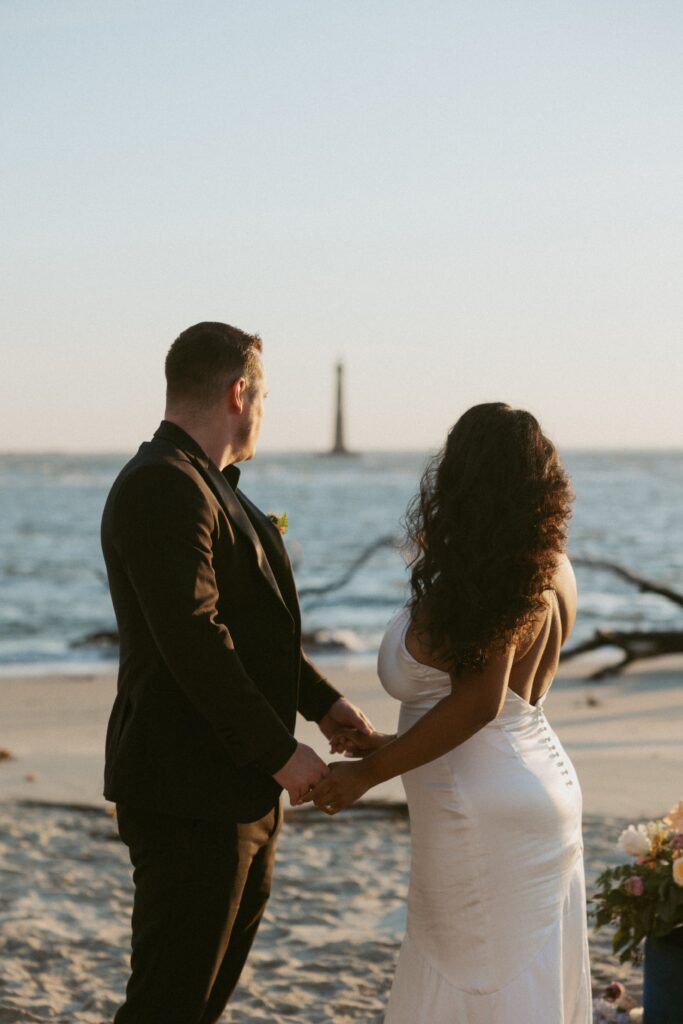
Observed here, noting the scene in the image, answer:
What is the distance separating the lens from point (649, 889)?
3.74 m

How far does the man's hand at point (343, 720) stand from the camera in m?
3.86

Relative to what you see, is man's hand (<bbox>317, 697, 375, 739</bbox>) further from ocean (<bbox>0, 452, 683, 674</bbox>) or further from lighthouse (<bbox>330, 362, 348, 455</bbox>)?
lighthouse (<bbox>330, 362, 348, 455</bbox>)

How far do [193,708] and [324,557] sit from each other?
105 ft

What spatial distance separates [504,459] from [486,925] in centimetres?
125

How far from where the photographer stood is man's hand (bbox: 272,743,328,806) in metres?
3.18

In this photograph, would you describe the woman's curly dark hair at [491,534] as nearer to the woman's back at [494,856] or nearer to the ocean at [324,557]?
the woman's back at [494,856]

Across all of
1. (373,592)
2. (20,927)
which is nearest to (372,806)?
(20,927)

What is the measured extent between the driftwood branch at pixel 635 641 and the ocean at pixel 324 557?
1.77 m

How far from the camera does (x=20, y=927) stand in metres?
5.35

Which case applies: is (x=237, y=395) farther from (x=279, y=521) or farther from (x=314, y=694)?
(x=314, y=694)

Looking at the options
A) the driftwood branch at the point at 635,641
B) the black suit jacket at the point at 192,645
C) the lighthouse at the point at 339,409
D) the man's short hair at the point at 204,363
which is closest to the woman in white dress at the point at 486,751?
the black suit jacket at the point at 192,645

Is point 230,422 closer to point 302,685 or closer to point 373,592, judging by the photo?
point 302,685

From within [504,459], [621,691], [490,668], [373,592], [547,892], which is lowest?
[373,592]

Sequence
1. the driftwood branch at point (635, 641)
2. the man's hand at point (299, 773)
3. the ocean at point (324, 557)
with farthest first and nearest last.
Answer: the ocean at point (324, 557), the driftwood branch at point (635, 641), the man's hand at point (299, 773)
